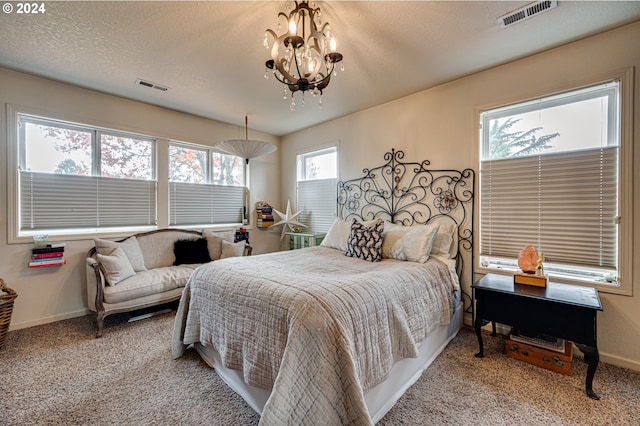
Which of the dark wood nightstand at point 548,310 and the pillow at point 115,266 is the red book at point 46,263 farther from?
the dark wood nightstand at point 548,310

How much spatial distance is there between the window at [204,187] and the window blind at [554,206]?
12.3ft

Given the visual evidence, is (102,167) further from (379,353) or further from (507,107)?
(507,107)

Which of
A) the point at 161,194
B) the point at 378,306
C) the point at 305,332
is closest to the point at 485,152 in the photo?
the point at 378,306

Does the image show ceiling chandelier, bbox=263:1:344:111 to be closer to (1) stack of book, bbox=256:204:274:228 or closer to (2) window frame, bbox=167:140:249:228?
(2) window frame, bbox=167:140:249:228

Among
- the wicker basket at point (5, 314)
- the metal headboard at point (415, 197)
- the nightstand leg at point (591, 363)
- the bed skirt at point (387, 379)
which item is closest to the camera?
the bed skirt at point (387, 379)

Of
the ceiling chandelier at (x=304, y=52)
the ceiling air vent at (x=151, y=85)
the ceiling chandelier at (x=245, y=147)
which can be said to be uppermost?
the ceiling air vent at (x=151, y=85)

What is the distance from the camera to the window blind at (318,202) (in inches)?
171

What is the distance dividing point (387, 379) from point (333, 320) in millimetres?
666

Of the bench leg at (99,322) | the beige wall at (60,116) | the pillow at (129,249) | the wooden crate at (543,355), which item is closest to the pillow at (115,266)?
the pillow at (129,249)

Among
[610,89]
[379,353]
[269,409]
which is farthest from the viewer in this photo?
[610,89]

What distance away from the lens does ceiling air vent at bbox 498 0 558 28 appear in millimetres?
1849

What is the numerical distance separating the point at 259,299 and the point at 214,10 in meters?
2.05

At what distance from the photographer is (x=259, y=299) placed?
1600 mm

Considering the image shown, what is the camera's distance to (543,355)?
2.12 metres
